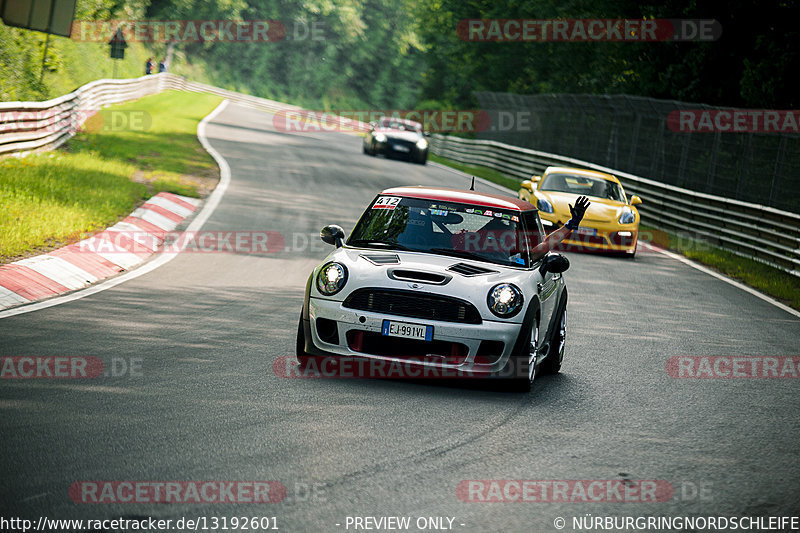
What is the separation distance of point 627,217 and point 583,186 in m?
1.40

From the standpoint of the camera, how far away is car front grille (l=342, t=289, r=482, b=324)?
7.25m

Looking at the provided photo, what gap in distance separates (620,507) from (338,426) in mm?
1840

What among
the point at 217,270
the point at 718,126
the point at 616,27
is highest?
the point at 616,27

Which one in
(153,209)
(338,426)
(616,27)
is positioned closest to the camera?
(338,426)

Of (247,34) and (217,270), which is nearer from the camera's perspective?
(217,270)

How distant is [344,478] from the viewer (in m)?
5.11

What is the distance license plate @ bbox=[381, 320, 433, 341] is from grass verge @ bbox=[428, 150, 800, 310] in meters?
8.37

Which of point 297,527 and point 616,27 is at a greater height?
point 616,27

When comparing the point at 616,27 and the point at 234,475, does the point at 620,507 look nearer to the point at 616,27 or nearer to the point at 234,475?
the point at 234,475

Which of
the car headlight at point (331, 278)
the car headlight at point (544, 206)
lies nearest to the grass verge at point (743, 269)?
the car headlight at point (544, 206)

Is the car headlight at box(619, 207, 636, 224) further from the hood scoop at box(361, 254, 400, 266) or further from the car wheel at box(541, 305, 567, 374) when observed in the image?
the hood scoop at box(361, 254, 400, 266)

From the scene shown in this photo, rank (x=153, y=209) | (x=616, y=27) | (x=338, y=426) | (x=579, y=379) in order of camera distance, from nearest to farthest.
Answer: (x=338, y=426)
(x=579, y=379)
(x=153, y=209)
(x=616, y=27)


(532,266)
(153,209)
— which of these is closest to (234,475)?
(532,266)

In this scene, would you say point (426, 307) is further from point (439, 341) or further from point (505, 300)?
point (505, 300)
